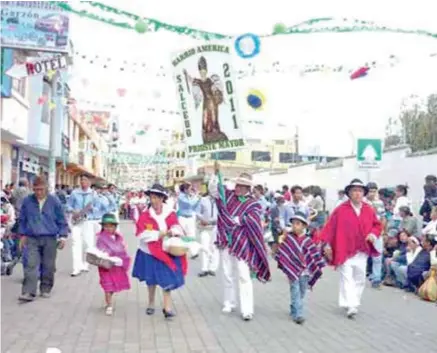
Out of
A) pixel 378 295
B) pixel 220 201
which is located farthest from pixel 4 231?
pixel 378 295

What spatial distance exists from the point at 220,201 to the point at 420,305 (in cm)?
360

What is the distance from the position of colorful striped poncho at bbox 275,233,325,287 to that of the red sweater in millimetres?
396

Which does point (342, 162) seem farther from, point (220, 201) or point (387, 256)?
point (220, 201)

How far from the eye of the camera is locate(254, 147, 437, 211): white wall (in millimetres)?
18500

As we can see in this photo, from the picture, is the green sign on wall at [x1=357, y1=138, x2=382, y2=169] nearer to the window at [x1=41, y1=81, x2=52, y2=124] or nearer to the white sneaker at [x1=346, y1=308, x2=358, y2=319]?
the white sneaker at [x1=346, y1=308, x2=358, y2=319]

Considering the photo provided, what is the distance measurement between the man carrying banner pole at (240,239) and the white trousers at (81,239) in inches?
173

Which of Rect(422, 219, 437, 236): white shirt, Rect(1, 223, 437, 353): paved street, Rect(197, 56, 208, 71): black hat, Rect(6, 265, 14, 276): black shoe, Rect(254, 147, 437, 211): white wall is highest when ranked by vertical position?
Rect(197, 56, 208, 71): black hat

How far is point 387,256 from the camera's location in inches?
540

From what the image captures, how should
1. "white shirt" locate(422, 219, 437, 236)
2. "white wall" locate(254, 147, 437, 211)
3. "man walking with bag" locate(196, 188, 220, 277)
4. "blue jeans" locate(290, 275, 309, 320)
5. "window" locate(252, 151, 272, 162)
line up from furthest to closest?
1. "window" locate(252, 151, 272, 162)
2. "white wall" locate(254, 147, 437, 211)
3. "man walking with bag" locate(196, 188, 220, 277)
4. "white shirt" locate(422, 219, 437, 236)
5. "blue jeans" locate(290, 275, 309, 320)

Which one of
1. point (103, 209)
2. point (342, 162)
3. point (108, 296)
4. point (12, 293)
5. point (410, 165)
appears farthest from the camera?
point (342, 162)

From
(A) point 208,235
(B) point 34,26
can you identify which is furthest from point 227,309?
(B) point 34,26

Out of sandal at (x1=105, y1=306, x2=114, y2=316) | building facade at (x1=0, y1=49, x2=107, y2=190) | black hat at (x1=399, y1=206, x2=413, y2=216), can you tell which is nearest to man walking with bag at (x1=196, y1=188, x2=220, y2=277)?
black hat at (x1=399, y1=206, x2=413, y2=216)

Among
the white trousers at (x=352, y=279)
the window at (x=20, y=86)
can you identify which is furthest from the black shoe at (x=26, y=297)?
the window at (x=20, y=86)

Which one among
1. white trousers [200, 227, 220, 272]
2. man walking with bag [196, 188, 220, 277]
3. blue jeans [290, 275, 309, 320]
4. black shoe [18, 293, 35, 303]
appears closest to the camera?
blue jeans [290, 275, 309, 320]
